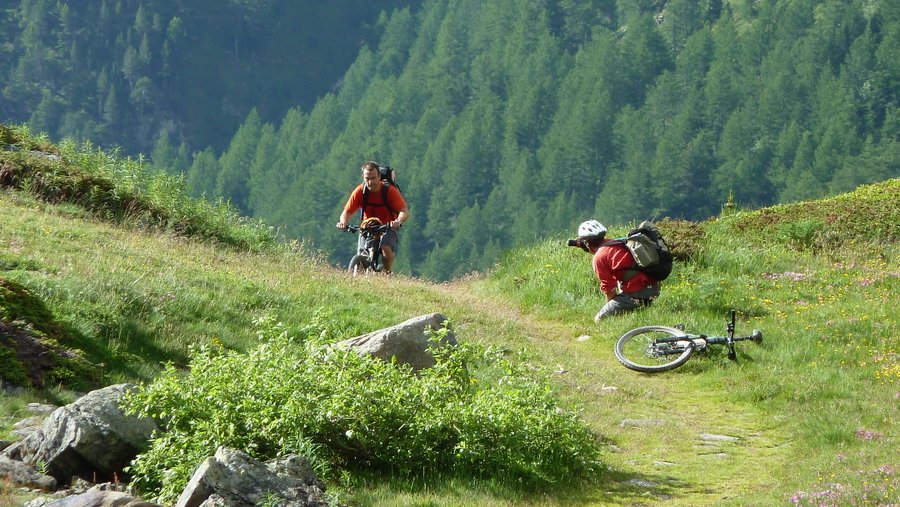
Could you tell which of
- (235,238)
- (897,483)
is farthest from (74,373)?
(235,238)

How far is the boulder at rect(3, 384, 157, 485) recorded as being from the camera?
7.71m

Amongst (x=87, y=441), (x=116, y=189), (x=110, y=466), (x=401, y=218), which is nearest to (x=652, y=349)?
(x=401, y=218)

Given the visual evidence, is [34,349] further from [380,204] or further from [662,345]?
[380,204]

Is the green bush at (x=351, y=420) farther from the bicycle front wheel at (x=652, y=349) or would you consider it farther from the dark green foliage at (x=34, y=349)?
the bicycle front wheel at (x=652, y=349)

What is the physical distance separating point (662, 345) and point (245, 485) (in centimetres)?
817

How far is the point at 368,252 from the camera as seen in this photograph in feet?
61.9

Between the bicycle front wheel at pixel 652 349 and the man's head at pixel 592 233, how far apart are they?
2262 mm

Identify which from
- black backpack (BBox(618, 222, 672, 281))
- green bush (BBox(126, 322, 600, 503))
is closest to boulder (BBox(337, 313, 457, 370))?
green bush (BBox(126, 322, 600, 503))

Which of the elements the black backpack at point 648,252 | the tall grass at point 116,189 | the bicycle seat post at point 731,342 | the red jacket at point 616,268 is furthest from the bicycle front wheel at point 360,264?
the bicycle seat post at point 731,342

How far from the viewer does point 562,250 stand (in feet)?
69.5

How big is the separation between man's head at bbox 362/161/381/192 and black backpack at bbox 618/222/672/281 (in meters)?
4.13

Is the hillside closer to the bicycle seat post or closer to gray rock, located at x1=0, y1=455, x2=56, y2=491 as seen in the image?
the bicycle seat post

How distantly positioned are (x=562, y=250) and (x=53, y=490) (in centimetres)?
1455

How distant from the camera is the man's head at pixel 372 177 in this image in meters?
18.4
